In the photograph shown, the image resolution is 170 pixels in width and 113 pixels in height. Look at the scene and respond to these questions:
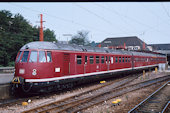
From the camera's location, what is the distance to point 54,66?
11.4 m

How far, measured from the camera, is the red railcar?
34.3 ft

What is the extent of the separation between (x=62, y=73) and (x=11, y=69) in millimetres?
19409

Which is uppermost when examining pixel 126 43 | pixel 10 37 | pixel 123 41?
pixel 123 41

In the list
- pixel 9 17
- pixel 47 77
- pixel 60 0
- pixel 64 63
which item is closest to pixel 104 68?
pixel 64 63

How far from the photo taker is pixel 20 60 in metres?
10.9

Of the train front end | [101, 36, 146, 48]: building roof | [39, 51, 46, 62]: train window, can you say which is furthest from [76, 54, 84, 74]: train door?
[101, 36, 146, 48]: building roof

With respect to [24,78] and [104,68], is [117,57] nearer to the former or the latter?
[104,68]

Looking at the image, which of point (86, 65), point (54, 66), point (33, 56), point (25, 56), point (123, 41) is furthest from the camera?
point (123, 41)

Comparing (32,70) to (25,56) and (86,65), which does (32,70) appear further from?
(86,65)

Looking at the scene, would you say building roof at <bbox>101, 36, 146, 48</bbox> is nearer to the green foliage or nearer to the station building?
the station building

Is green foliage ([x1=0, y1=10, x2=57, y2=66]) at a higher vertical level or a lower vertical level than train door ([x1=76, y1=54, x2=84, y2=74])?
higher

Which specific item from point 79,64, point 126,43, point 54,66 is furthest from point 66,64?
point 126,43

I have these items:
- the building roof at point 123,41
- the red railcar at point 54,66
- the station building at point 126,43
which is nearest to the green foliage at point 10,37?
the red railcar at point 54,66

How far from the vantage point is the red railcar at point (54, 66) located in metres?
10.5
